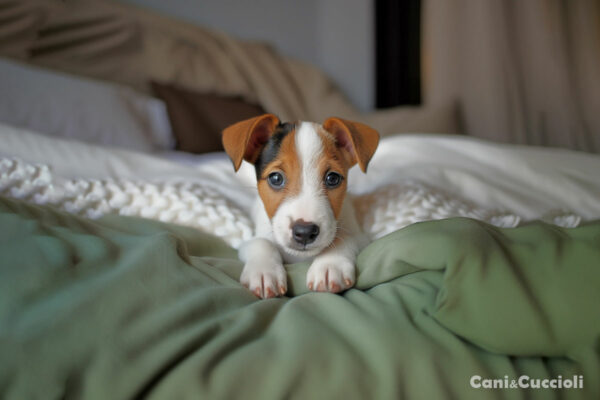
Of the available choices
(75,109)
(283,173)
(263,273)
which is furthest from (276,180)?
(75,109)

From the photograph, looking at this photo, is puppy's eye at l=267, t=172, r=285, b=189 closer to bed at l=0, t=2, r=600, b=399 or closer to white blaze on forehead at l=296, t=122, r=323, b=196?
white blaze on forehead at l=296, t=122, r=323, b=196

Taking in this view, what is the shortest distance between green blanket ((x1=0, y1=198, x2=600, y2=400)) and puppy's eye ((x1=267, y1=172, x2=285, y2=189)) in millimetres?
457

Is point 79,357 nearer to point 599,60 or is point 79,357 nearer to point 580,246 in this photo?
point 580,246

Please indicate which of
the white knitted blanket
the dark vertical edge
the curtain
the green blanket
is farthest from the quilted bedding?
the dark vertical edge

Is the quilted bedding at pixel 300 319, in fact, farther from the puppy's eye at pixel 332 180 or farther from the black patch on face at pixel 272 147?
the black patch on face at pixel 272 147

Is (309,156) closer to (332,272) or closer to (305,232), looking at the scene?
(305,232)

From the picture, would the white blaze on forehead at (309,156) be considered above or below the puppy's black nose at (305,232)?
above

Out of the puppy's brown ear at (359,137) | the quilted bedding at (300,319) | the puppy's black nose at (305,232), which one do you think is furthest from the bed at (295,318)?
the puppy's brown ear at (359,137)

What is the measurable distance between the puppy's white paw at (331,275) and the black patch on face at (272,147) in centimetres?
44

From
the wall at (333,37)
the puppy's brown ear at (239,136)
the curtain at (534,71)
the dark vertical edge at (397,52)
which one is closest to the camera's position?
the puppy's brown ear at (239,136)

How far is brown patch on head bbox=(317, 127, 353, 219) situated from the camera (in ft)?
4.17

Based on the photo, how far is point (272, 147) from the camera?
1.35 meters

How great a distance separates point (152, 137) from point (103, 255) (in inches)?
75.1

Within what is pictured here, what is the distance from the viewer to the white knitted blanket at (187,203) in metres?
1.27
